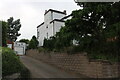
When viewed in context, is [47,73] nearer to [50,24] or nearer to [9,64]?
[9,64]

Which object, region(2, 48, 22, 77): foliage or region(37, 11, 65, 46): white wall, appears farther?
region(37, 11, 65, 46): white wall

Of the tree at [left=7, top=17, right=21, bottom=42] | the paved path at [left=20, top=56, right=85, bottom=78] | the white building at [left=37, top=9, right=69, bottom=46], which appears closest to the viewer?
the paved path at [left=20, top=56, right=85, bottom=78]

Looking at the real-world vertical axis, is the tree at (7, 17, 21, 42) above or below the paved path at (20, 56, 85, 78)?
above

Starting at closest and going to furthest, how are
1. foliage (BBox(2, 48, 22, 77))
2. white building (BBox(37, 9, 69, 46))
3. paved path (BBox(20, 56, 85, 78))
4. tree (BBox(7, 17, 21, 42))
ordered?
foliage (BBox(2, 48, 22, 77)) < paved path (BBox(20, 56, 85, 78)) < white building (BBox(37, 9, 69, 46)) < tree (BBox(7, 17, 21, 42))

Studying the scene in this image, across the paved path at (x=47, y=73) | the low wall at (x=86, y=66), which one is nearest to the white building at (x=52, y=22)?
the low wall at (x=86, y=66)

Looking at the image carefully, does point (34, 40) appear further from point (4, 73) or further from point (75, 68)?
point (4, 73)

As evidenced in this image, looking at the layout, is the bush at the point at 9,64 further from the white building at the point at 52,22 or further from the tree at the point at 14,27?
the tree at the point at 14,27

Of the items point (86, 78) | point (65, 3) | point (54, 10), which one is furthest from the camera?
point (54, 10)

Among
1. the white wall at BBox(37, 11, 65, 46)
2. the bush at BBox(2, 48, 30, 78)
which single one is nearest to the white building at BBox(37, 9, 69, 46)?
the white wall at BBox(37, 11, 65, 46)

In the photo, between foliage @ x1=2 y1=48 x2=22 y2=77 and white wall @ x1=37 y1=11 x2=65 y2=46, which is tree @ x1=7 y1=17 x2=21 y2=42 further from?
foliage @ x1=2 y1=48 x2=22 y2=77

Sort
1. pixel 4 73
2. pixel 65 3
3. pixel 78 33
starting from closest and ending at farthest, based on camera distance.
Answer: pixel 4 73 → pixel 78 33 → pixel 65 3

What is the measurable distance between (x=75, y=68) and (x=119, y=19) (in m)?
3.96

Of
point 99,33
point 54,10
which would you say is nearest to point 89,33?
point 99,33

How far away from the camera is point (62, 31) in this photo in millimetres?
10797
